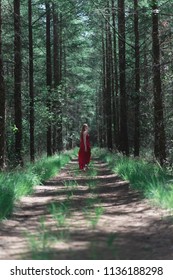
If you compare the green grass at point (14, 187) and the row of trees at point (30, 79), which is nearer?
the green grass at point (14, 187)

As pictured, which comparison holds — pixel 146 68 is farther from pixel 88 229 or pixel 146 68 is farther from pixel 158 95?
pixel 88 229

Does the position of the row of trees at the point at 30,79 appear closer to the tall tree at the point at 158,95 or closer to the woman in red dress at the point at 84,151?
the woman in red dress at the point at 84,151

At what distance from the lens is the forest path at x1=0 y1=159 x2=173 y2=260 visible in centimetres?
536

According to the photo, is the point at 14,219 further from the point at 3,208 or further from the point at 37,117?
the point at 37,117

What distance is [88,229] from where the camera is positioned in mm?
6547

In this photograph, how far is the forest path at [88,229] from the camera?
17.6ft

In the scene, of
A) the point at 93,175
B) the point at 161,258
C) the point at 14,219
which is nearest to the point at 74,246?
the point at 161,258

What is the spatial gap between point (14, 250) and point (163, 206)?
309cm

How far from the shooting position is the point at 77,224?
689 centimetres

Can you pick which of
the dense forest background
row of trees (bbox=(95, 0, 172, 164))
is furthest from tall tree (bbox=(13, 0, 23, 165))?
row of trees (bbox=(95, 0, 172, 164))

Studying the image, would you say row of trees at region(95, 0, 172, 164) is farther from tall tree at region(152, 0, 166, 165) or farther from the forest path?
the forest path

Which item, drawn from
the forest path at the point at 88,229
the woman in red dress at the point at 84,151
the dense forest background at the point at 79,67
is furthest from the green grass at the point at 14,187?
the woman in red dress at the point at 84,151

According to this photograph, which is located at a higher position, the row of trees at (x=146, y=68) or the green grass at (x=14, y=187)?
the row of trees at (x=146, y=68)

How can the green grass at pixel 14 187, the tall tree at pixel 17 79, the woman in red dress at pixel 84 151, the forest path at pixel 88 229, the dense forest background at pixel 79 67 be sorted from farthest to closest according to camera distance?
the woman in red dress at pixel 84 151, the tall tree at pixel 17 79, the dense forest background at pixel 79 67, the green grass at pixel 14 187, the forest path at pixel 88 229
